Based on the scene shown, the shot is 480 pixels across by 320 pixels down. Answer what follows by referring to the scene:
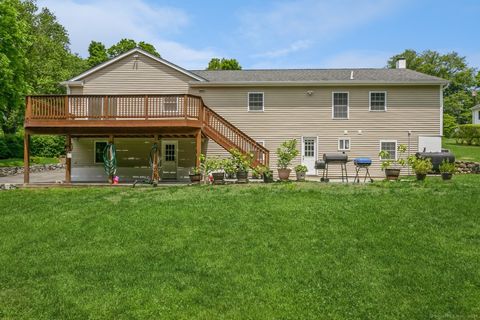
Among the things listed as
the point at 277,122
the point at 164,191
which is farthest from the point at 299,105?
the point at 164,191

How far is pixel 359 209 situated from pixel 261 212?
2226mm

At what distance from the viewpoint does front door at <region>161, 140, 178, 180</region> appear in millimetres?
19391

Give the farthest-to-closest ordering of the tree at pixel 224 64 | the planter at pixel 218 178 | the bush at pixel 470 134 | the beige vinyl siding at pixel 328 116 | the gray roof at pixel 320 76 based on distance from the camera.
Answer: the tree at pixel 224 64 < the bush at pixel 470 134 < the beige vinyl siding at pixel 328 116 < the gray roof at pixel 320 76 < the planter at pixel 218 178

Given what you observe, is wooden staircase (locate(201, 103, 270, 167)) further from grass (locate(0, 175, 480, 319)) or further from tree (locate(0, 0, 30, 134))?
tree (locate(0, 0, 30, 134))

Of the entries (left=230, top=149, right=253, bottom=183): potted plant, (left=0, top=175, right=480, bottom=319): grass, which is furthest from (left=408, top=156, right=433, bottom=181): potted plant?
(left=230, top=149, right=253, bottom=183): potted plant

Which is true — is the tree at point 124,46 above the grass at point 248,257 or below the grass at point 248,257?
above

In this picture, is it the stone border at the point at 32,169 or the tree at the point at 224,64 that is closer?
the stone border at the point at 32,169

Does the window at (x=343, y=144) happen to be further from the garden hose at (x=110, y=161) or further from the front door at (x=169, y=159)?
the garden hose at (x=110, y=161)

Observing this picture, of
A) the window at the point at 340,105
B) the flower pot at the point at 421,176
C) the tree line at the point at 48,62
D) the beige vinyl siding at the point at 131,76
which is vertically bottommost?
the flower pot at the point at 421,176

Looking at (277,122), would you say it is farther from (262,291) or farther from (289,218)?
(262,291)

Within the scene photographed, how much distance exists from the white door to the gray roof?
2856 millimetres

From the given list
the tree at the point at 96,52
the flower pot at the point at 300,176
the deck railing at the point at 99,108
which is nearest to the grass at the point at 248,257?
the flower pot at the point at 300,176

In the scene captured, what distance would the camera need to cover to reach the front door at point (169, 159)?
1939 cm

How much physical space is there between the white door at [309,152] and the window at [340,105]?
1573mm
